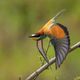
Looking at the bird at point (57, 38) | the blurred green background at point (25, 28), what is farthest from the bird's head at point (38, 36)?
the blurred green background at point (25, 28)

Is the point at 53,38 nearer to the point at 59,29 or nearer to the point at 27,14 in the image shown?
the point at 59,29

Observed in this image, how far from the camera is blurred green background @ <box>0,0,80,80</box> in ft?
12.4

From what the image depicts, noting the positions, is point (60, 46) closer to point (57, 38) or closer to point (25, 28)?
point (57, 38)

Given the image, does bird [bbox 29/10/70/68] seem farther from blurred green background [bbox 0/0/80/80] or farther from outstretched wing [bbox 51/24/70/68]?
blurred green background [bbox 0/0/80/80]

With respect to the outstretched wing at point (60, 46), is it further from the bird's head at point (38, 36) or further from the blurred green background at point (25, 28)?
the blurred green background at point (25, 28)

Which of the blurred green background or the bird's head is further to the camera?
the blurred green background

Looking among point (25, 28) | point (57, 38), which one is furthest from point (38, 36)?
point (25, 28)

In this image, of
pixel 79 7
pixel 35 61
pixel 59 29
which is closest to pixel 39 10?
pixel 79 7

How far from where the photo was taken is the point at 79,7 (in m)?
4.49

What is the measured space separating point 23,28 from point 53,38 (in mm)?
3647

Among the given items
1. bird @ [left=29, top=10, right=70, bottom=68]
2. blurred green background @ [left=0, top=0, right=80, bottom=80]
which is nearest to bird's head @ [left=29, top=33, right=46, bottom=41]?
bird @ [left=29, top=10, right=70, bottom=68]

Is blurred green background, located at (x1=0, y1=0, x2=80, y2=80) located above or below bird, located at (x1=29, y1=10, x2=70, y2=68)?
below

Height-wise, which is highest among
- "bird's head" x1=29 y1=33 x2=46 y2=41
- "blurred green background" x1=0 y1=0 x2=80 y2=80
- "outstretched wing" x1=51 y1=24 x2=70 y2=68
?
"bird's head" x1=29 y1=33 x2=46 y2=41

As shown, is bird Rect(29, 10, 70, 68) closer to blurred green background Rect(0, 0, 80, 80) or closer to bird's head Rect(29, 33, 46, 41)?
bird's head Rect(29, 33, 46, 41)
